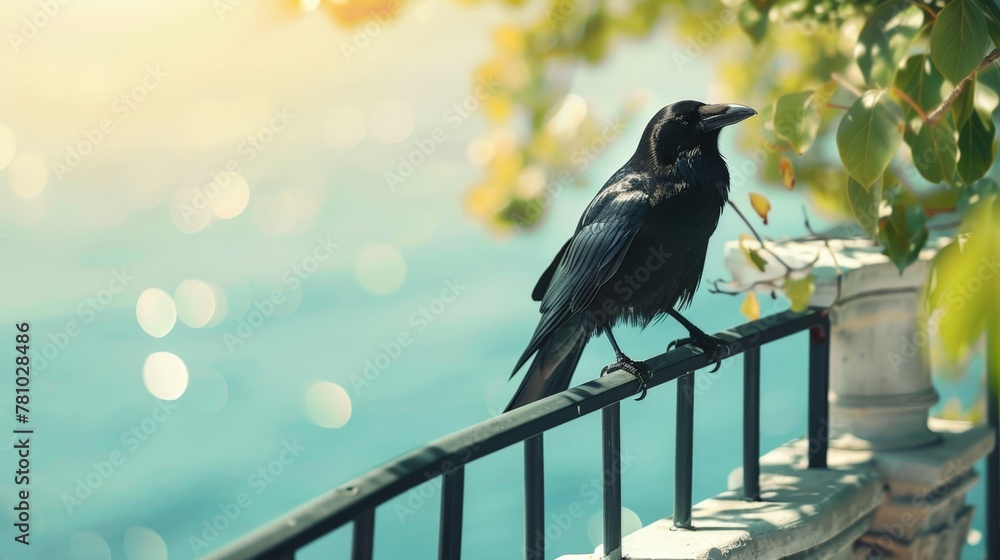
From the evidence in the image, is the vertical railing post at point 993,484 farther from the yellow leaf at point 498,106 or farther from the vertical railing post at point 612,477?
the yellow leaf at point 498,106

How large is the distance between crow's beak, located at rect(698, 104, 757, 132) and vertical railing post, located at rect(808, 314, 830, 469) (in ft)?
1.72

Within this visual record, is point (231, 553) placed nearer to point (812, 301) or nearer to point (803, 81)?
point (812, 301)

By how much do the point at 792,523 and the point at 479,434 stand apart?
857 mm

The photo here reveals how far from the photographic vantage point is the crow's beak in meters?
2.30

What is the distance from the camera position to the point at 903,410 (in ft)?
8.51

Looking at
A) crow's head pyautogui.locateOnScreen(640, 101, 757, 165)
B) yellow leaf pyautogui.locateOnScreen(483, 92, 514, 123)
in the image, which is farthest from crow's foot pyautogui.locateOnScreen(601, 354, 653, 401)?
yellow leaf pyautogui.locateOnScreen(483, 92, 514, 123)

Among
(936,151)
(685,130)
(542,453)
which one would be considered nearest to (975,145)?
(936,151)

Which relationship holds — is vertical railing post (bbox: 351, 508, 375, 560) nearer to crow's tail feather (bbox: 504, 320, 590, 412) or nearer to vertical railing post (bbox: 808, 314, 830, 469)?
crow's tail feather (bbox: 504, 320, 590, 412)

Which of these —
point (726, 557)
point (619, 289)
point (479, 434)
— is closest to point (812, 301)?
point (619, 289)

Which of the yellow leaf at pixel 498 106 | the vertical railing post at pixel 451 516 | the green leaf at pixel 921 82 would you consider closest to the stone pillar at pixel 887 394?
the green leaf at pixel 921 82

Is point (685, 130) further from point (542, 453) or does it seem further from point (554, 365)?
point (542, 453)

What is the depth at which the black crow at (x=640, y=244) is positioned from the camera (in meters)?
2.27

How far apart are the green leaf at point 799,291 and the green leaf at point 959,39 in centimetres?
69

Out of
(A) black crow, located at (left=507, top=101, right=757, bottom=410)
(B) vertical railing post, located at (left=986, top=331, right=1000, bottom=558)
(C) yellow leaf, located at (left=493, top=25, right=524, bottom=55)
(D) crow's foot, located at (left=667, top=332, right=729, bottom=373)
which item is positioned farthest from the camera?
(C) yellow leaf, located at (left=493, top=25, right=524, bottom=55)
